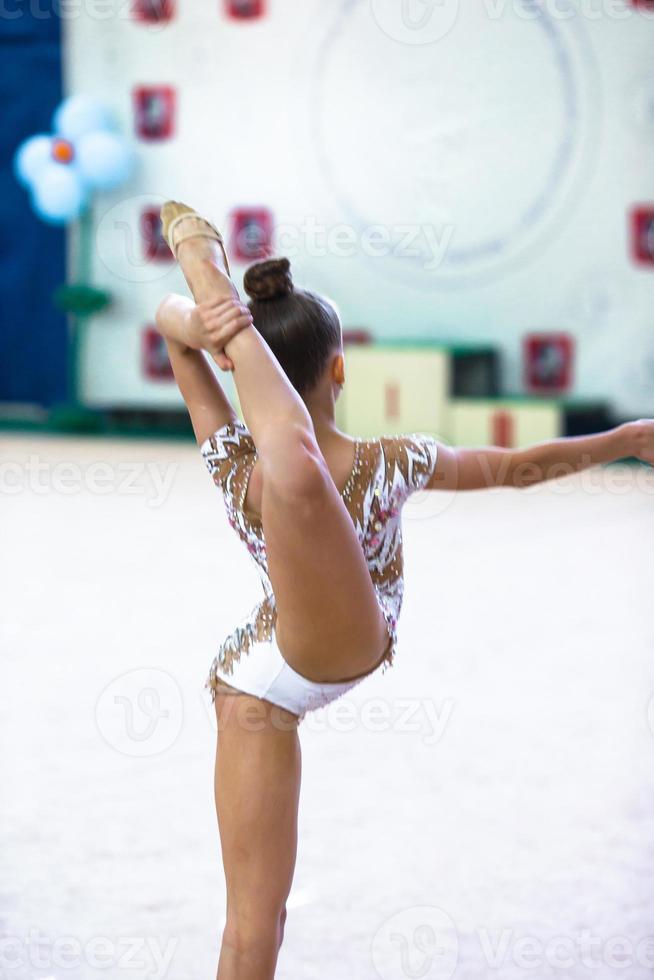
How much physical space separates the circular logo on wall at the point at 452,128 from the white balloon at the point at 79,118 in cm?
110

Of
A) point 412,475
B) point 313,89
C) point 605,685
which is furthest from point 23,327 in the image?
point 412,475

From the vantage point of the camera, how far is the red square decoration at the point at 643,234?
560 centimetres

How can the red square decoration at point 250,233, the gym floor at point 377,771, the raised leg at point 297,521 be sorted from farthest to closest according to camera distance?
the red square decoration at point 250,233 < the gym floor at point 377,771 < the raised leg at point 297,521

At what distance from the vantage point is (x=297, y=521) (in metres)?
1.07

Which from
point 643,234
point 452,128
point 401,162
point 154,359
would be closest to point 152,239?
point 154,359

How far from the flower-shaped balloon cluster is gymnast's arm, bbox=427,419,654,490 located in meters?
5.28

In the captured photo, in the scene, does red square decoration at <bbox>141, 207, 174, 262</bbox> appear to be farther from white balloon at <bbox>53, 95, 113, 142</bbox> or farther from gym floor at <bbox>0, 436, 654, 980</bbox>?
gym floor at <bbox>0, 436, 654, 980</bbox>

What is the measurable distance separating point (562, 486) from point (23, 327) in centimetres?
328

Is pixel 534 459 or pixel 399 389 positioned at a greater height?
pixel 534 459

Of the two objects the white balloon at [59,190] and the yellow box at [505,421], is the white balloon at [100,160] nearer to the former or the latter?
the white balloon at [59,190]

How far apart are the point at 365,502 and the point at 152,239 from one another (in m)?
5.48

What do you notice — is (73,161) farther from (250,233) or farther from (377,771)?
(377,771)

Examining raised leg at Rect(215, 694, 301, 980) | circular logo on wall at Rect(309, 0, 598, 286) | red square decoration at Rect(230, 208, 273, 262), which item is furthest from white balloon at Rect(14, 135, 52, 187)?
raised leg at Rect(215, 694, 301, 980)

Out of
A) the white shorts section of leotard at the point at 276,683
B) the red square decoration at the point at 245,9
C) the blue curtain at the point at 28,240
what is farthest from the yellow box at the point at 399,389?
the white shorts section of leotard at the point at 276,683
